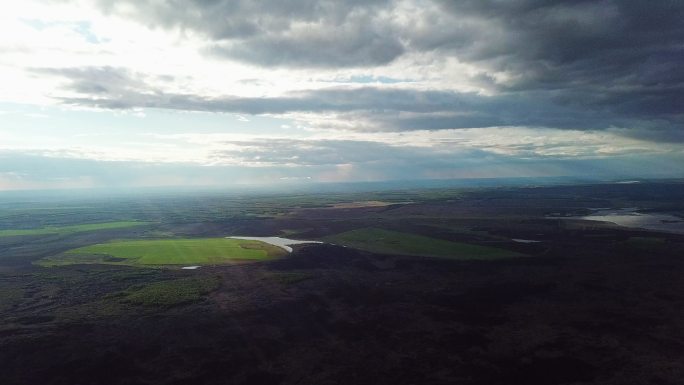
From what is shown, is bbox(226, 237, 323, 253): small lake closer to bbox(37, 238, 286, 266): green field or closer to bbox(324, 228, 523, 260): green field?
bbox(37, 238, 286, 266): green field

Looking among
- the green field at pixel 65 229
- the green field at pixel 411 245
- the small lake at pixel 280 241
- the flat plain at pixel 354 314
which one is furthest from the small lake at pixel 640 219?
the green field at pixel 65 229

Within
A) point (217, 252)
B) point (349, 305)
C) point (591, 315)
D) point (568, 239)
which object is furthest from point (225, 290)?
point (568, 239)

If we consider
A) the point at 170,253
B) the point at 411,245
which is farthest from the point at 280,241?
the point at 411,245

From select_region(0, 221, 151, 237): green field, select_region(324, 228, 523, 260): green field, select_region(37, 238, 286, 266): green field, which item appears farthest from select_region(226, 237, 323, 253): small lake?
select_region(0, 221, 151, 237): green field

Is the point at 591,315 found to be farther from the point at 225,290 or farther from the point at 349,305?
the point at 225,290

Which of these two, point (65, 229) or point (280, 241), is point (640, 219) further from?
point (65, 229)

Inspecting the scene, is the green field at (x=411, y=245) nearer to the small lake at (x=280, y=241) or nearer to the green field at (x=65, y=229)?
the small lake at (x=280, y=241)
